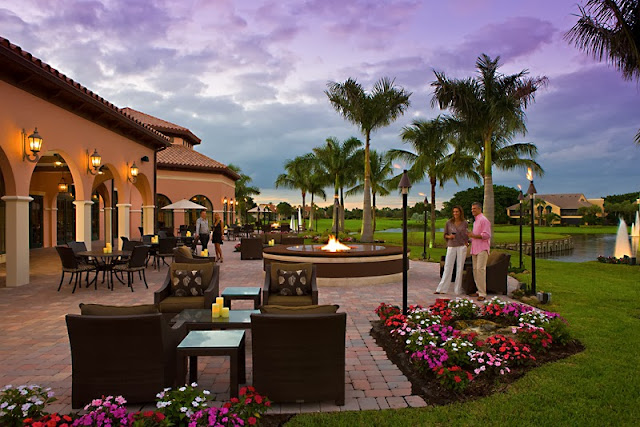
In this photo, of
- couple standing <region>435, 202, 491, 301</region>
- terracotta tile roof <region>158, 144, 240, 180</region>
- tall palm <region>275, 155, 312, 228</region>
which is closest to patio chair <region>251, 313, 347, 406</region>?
couple standing <region>435, 202, 491, 301</region>

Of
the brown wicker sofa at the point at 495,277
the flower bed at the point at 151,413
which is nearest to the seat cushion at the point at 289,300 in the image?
the flower bed at the point at 151,413

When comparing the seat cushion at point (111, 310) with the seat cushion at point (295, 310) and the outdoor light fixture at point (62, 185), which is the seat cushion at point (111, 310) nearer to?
the seat cushion at point (295, 310)

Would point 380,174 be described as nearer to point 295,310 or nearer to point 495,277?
point 495,277

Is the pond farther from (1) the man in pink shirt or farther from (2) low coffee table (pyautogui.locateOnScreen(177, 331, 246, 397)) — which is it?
(2) low coffee table (pyautogui.locateOnScreen(177, 331, 246, 397))

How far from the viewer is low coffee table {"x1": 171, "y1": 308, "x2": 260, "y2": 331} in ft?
13.8

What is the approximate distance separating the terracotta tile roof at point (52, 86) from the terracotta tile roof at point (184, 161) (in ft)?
38.9

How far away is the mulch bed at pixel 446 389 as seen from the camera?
3518 mm

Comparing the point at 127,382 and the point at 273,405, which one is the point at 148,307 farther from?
the point at 273,405

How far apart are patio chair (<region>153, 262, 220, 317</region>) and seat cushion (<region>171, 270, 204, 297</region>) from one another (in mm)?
58

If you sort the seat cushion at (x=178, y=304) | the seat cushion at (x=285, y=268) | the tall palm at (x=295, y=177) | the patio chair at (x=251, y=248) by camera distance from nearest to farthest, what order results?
the seat cushion at (x=178, y=304), the seat cushion at (x=285, y=268), the patio chair at (x=251, y=248), the tall palm at (x=295, y=177)

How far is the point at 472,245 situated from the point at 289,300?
3.98 m

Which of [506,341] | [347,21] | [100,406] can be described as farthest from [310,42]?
[100,406]

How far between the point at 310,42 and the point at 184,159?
16986 millimetres

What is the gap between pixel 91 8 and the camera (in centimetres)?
1059
